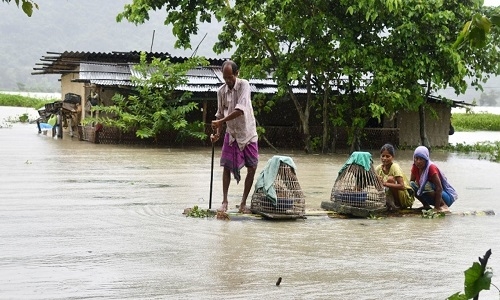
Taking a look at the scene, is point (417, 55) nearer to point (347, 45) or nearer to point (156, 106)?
point (347, 45)

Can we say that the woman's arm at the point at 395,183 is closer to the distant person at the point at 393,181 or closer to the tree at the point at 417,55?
the distant person at the point at 393,181

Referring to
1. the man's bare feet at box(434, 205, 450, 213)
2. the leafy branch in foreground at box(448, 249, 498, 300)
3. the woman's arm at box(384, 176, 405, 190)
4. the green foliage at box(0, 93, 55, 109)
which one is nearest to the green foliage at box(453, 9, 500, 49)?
the leafy branch in foreground at box(448, 249, 498, 300)

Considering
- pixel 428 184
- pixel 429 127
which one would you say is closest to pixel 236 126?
pixel 428 184

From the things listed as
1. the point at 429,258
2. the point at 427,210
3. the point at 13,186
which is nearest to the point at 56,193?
the point at 13,186

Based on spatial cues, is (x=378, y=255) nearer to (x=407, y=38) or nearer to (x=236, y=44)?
(x=407, y=38)

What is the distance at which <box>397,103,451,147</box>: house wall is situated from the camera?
28031mm

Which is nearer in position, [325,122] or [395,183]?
[395,183]

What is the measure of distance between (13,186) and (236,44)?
42.6 feet

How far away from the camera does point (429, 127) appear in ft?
93.9

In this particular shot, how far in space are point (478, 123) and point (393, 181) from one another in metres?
37.4

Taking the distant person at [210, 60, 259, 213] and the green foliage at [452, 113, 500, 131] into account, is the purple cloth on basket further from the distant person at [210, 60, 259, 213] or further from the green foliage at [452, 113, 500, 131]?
the green foliage at [452, 113, 500, 131]

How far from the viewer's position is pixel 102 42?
115 m

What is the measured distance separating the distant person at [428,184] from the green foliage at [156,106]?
14.5 m

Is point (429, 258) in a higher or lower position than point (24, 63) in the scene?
lower
